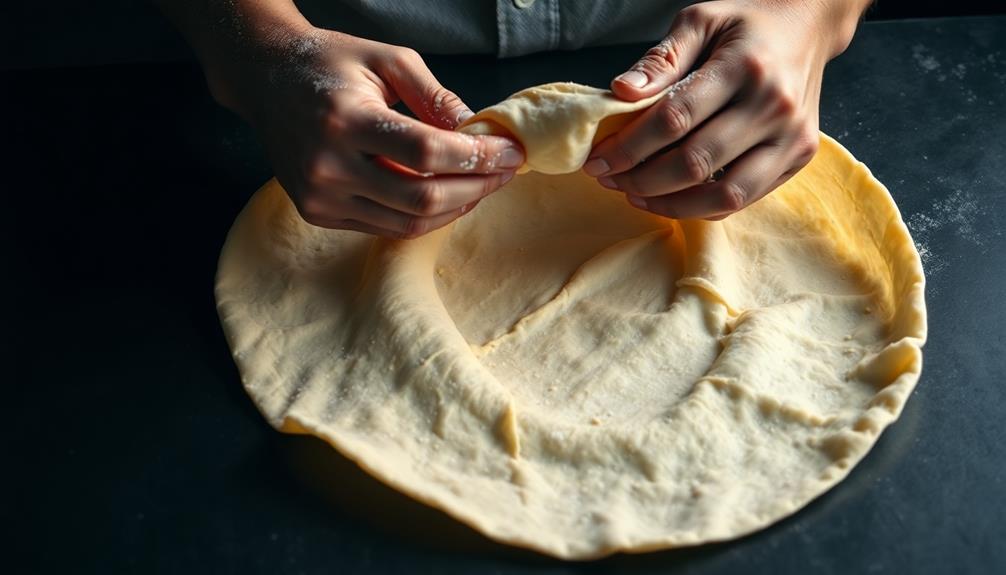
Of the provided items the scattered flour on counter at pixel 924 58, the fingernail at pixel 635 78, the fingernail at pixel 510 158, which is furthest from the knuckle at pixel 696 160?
the scattered flour on counter at pixel 924 58

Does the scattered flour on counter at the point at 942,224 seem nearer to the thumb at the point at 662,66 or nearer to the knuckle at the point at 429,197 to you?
the thumb at the point at 662,66

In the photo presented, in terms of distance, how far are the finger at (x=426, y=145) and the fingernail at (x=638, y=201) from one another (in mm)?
200

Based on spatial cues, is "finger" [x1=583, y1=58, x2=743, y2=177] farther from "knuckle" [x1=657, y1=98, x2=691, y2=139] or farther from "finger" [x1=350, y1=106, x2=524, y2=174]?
"finger" [x1=350, y1=106, x2=524, y2=174]

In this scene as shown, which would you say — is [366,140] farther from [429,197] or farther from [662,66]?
[662,66]

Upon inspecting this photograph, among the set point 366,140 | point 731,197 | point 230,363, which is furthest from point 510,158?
point 230,363

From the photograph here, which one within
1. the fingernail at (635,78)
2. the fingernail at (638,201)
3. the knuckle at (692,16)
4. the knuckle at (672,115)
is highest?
the knuckle at (692,16)

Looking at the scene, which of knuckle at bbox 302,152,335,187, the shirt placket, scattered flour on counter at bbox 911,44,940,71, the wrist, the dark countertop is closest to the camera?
the dark countertop

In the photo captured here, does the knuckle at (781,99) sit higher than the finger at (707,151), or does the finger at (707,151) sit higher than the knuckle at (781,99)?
the knuckle at (781,99)

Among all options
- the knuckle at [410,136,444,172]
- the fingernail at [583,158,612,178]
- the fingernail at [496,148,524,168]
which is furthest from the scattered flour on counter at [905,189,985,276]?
the knuckle at [410,136,444,172]

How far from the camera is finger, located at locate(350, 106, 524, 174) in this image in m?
1.14

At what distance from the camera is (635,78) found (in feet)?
3.89

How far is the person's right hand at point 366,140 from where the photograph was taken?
1.16m

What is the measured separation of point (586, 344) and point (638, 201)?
0.21 meters

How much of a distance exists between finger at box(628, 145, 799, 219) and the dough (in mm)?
68
